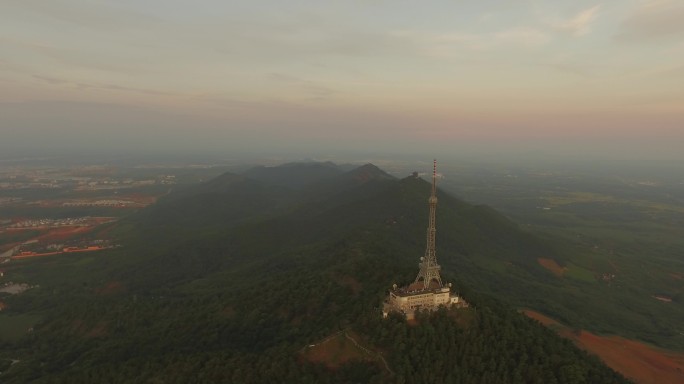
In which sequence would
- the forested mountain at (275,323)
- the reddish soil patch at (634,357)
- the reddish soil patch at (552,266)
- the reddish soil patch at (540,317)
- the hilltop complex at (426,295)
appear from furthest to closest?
the reddish soil patch at (552,266)
the reddish soil patch at (540,317)
the reddish soil patch at (634,357)
the hilltop complex at (426,295)
the forested mountain at (275,323)

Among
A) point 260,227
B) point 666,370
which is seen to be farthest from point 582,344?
point 260,227

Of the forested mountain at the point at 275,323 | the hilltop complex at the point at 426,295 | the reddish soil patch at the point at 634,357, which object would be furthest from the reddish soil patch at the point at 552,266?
the hilltop complex at the point at 426,295

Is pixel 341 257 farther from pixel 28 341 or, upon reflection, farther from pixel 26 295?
pixel 26 295

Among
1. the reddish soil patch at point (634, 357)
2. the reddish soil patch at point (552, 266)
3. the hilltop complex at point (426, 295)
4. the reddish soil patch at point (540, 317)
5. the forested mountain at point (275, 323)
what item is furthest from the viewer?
the reddish soil patch at point (552, 266)

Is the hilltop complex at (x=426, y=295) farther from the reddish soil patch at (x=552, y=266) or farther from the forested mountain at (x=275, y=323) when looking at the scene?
the reddish soil patch at (x=552, y=266)

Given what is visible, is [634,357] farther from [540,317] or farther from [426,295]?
[426,295]

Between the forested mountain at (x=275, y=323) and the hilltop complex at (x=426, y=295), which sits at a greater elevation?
the hilltop complex at (x=426, y=295)

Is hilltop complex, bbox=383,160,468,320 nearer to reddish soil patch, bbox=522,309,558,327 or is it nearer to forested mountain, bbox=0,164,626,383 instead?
forested mountain, bbox=0,164,626,383

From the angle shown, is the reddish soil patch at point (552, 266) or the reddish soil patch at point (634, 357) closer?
the reddish soil patch at point (634, 357)
